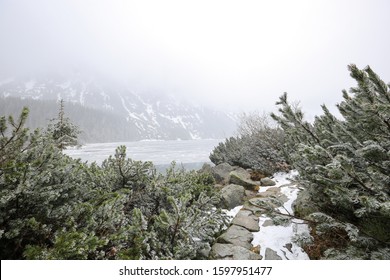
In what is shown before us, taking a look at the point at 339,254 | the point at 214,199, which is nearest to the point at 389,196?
the point at 339,254

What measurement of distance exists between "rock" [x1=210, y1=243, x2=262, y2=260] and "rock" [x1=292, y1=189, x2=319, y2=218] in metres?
1.62

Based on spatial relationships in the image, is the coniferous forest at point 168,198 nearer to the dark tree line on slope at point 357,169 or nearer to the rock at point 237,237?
the dark tree line on slope at point 357,169

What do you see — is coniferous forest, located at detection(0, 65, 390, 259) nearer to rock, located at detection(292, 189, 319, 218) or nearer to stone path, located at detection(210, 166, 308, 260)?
stone path, located at detection(210, 166, 308, 260)

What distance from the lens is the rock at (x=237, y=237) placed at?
4121mm

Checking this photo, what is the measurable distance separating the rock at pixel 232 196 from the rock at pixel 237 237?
4.66ft

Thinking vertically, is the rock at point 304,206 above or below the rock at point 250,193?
above

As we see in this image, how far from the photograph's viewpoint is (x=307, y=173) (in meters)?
3.76

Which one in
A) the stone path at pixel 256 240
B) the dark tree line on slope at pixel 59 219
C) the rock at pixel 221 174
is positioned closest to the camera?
the dark tree line on slope at pixel 59 219

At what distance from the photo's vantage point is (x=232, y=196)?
251 inches

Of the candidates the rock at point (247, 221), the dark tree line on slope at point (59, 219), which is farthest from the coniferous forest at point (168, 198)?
the rock at point (247, 221)

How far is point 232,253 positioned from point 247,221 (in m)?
1.33

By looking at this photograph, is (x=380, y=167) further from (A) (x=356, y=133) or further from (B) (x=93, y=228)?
(B) (x=93, y=228)

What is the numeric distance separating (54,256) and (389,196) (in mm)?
3544

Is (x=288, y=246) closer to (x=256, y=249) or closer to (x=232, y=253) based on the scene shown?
(x=256, y=249)
